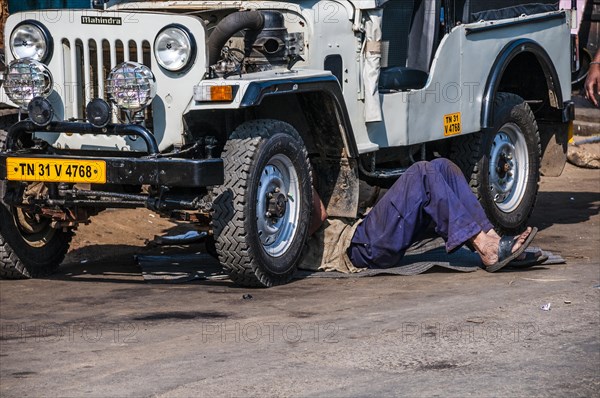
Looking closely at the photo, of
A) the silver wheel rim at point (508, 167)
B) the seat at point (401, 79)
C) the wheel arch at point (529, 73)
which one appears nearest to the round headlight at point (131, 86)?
the seat at point (401, 79)

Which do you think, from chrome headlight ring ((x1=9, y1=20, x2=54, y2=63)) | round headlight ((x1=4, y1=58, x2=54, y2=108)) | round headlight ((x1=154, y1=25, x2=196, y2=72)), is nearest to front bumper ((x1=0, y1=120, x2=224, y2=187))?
round headlight ((x1=4, y1=58, x2=54, y2=108))

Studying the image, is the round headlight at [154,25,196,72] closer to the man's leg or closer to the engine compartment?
the engine compartment

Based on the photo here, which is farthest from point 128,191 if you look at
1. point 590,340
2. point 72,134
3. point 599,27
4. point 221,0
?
Result: point 599,27

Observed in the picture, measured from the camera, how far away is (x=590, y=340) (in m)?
5.80

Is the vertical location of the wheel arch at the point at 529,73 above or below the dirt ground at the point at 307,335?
above

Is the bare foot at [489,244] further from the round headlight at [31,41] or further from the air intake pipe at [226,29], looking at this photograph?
the round headlight at [31,41]

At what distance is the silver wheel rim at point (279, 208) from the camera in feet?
23.2

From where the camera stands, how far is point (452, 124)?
8.70 metres

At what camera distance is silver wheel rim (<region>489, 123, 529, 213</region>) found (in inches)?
364

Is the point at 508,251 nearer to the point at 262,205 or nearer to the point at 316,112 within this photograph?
the point at 316,112

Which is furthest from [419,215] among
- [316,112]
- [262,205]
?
[262,205]

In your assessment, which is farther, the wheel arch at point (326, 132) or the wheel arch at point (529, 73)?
the wheel arch at point (529, 73)

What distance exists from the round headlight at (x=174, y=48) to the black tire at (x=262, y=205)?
49 cm

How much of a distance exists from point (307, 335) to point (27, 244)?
242cm
